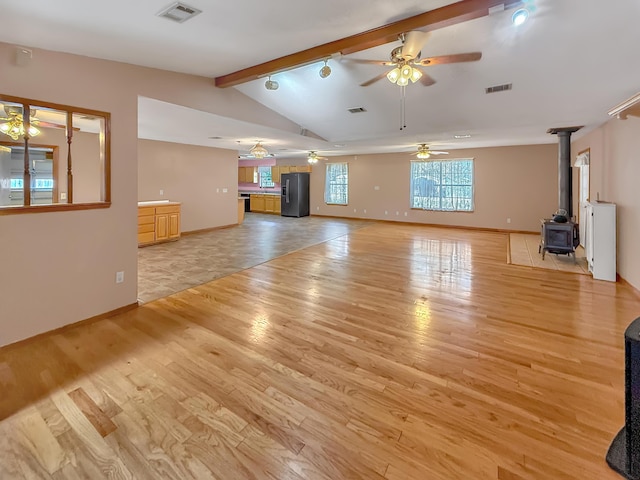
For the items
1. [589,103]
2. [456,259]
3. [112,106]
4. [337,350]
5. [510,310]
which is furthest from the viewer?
[456,259]

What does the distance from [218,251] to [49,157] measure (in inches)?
136

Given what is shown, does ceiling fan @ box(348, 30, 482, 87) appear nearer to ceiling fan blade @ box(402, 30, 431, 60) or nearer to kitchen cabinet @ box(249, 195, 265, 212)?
ceiling fan blade @ box(402, 30, 431, 60)

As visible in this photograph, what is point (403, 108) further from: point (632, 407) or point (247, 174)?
point (247, 174)

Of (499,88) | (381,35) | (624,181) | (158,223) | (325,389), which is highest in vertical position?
(499,88)

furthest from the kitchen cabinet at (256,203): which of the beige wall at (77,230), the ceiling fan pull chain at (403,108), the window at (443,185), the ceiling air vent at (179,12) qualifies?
the ceiling air vent at (179,12)

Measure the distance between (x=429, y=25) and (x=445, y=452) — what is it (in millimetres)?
3128

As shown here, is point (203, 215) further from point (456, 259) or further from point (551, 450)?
point (551, 450)

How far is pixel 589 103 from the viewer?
4.55m

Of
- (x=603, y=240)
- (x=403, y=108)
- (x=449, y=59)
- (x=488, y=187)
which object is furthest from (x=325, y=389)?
(x=488, y=187)

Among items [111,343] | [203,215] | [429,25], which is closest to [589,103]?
[429,25]

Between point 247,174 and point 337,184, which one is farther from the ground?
point 247,174

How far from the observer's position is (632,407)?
1.51 m

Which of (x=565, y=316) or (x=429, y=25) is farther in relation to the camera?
(x=565, y=316)

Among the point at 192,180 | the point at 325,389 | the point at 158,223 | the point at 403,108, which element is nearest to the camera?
the point at 325,389
